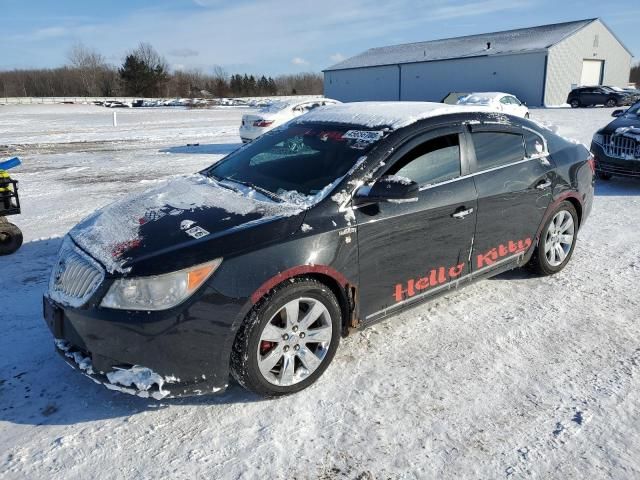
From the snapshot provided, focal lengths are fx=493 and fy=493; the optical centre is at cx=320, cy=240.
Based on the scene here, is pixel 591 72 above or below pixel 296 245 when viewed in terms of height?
above

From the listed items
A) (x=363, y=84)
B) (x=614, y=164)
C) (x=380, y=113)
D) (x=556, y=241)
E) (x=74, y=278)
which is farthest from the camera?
(x=363, y=84)

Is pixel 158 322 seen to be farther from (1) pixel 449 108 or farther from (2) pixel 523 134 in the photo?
(2) pixel 523 134

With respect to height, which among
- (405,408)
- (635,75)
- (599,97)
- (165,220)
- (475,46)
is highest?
(635,75)

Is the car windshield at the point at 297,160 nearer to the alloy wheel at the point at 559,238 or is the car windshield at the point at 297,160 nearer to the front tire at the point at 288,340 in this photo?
the front tire at the point at 288,340

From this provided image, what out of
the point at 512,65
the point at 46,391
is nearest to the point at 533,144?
the point at 46,391

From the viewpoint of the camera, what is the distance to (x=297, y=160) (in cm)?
372

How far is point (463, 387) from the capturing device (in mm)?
3055

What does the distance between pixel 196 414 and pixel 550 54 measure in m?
44.0

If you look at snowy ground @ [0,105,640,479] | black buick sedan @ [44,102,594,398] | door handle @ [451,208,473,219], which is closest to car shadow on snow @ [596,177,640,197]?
snowy ground @ [0,105,640,479]

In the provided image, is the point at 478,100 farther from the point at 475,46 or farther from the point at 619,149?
the point at 475,46

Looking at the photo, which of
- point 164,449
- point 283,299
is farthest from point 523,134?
point 164,449

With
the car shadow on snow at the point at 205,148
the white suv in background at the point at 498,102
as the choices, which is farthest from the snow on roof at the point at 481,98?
Result: the car shadow on snow at the point at 205,148

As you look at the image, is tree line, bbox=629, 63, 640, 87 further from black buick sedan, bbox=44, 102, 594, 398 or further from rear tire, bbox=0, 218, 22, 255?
rear tire, bbox=0, 218, 22, 255

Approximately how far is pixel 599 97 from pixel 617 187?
1172 inches
